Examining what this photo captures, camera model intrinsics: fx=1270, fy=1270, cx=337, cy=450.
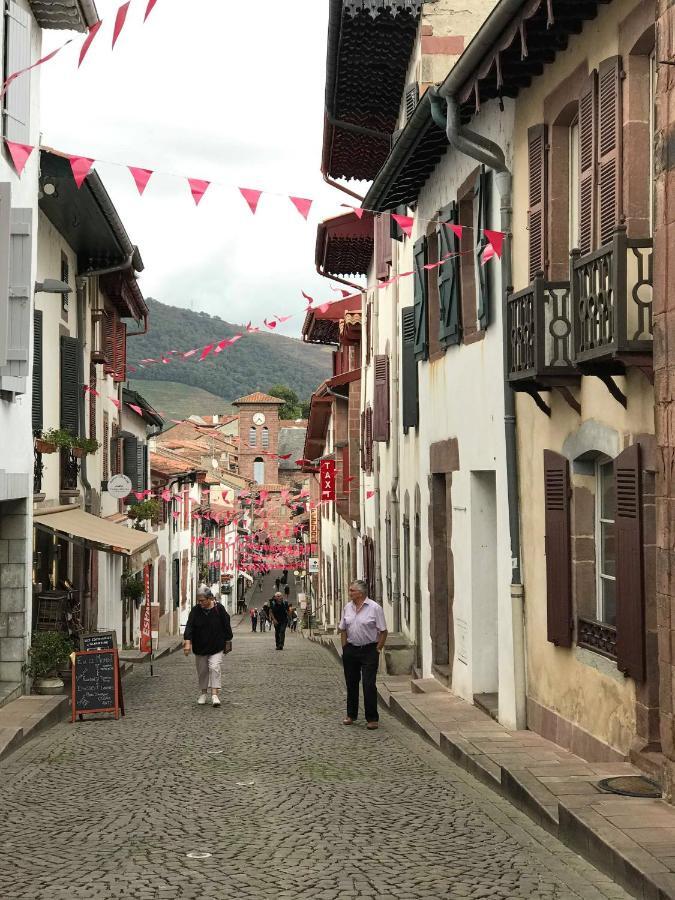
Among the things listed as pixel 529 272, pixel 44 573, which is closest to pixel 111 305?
pixel 44 573

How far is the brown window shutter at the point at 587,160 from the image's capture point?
358 inches

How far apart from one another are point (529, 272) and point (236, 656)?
63.0ft

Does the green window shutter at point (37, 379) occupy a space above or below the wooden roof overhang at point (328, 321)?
below

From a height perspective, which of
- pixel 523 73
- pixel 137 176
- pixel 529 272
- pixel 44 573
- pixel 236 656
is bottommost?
pixel 236 656

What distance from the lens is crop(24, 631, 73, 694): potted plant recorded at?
50.0ft

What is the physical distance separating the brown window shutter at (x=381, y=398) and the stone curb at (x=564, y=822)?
10711 mm

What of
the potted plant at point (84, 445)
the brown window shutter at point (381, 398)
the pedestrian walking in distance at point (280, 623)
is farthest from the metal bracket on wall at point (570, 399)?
the pedestrian walking in distance at point (280, 623)

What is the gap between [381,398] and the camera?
72.8 feet

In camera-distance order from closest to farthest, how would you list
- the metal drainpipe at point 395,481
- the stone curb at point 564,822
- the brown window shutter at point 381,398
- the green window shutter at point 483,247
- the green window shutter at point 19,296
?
the stone curb at point 564,822 < the green window shutter at point 483,247 < the green window shutter at point 19,296 < the metal drainpipe at point 395,481 < the brown window shutter at point 381,398

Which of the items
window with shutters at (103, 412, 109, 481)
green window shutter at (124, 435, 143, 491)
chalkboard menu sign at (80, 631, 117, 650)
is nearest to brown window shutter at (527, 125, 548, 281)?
chalkboard menu sign at (80, 631, 117, 650)

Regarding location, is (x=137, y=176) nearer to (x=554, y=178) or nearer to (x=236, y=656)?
(x=554, y=178)

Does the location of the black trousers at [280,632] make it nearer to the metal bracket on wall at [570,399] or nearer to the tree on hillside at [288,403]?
the metal bracket on wall at [570,399]

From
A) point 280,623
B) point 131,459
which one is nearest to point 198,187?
point 131,459

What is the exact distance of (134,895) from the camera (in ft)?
20.2
